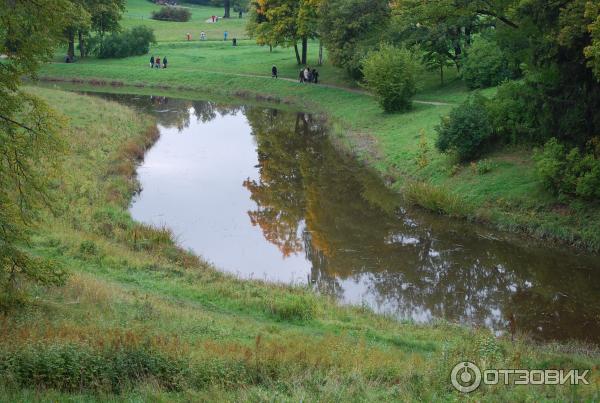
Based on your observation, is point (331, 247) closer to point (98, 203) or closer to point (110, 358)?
point (98, 203)

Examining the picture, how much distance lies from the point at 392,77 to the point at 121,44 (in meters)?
42.7

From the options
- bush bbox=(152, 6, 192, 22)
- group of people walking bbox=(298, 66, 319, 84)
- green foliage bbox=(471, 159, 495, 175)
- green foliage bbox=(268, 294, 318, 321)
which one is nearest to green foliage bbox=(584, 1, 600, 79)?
green foliage bbox=(471, 159, 495, 175)

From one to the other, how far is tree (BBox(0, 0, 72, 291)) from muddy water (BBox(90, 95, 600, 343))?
820 cm

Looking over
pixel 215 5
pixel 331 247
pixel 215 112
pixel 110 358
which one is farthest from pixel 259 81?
pixel 215 5

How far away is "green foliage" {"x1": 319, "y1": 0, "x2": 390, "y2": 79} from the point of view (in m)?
47.7

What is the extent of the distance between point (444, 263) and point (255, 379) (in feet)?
39.0

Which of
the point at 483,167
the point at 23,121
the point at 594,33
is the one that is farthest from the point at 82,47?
the point at 23,121

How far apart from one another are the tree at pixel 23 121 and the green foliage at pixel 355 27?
36743mm

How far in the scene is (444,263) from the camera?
20.7 meters

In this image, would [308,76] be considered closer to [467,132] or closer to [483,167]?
[467,132]

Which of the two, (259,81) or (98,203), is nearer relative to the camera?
(98,203)

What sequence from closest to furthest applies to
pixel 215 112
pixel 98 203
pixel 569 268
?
pixel 569 268 < pixel 98 203 < pixel 215 112

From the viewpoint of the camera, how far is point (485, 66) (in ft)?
132

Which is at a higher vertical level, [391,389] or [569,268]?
[391,389]
